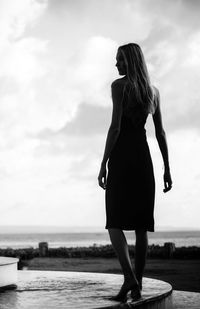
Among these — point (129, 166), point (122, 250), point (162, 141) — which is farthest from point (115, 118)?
point (122, 250)

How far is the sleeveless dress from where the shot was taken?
3.38 metres

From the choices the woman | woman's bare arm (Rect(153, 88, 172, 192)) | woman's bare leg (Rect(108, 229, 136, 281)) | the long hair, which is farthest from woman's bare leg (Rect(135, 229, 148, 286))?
the long hair

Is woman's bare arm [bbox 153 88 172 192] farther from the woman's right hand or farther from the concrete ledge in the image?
the concrete ledge

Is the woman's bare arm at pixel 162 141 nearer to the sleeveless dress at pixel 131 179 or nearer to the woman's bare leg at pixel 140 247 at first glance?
the sleeveless dress at pixel 131 179

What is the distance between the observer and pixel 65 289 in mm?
4008

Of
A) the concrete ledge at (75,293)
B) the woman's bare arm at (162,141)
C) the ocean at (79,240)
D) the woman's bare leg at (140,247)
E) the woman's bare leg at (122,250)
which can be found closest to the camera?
the concrete ledge at (75,293)

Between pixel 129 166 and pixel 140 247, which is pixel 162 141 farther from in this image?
pixel 140 247

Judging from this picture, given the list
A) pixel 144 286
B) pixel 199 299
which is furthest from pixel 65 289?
pixel 199 299

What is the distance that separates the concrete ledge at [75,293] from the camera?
317cm

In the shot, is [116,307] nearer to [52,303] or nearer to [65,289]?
[52,303]

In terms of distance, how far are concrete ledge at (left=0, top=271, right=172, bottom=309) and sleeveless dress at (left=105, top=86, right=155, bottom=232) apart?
512 mm

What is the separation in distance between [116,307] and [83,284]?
132 centimetres

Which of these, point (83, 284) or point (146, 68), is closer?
point (146, 68)

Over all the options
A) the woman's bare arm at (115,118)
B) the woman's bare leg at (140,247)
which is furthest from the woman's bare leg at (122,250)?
the woman's bare arm at (115,118)
